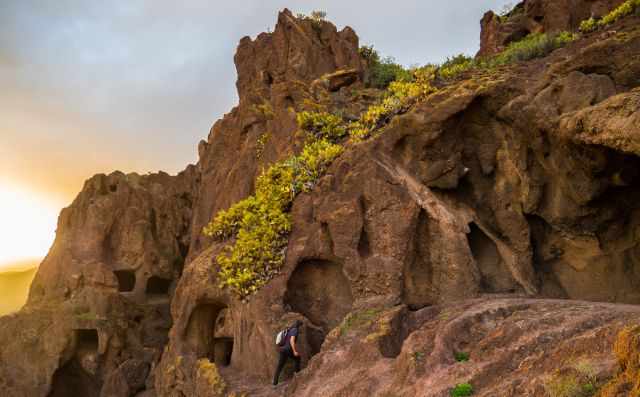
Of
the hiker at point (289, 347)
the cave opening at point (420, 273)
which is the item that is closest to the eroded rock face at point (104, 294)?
the hiker at point (289, 347)

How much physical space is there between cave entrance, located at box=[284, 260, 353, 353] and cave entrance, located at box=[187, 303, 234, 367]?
10.6 ft

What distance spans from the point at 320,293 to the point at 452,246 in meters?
4.18

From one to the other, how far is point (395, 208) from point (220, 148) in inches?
497

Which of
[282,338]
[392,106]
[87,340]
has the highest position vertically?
[392,106]

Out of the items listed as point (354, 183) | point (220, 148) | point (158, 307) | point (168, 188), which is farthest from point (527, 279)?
point (168, 188)

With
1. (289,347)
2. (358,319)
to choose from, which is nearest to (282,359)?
(289,347)

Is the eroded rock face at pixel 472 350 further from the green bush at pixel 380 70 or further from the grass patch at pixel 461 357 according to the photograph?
the green bush at pixel 380 70

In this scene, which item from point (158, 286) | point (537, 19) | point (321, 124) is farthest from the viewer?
point (158, 286)

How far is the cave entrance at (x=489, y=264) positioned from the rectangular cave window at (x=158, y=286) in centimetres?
2017

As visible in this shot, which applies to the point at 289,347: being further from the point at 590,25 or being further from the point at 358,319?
the point at 590,25

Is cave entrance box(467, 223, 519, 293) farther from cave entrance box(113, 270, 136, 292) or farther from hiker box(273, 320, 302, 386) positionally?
cave entrance box(113, 270, 136, 292)

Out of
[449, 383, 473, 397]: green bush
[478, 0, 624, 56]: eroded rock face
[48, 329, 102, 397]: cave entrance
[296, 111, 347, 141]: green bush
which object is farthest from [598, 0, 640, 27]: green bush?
[48, 329, 102, 397]: cave entrance

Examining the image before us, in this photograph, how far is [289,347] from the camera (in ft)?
36.7

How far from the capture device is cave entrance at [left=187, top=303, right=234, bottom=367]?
15602mm
